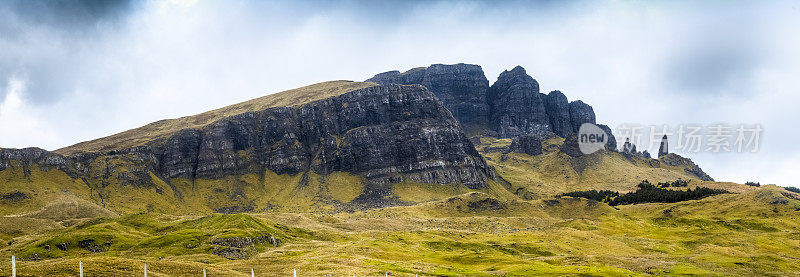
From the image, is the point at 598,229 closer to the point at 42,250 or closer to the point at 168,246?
the point at 168,246

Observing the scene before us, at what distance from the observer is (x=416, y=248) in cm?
13888

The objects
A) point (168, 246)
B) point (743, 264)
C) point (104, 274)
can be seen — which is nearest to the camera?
point (104, 274)

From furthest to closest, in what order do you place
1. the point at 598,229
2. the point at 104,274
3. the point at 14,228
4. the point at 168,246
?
the point at 598,229 < the point at 14,228 < the point at 168,246 < the point at 104,274

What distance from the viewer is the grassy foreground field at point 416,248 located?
85250 mm

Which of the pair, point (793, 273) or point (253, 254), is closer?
point (793, 273)

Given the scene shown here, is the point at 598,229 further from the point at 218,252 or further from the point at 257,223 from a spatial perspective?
the point at 218,252

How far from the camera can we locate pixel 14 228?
561 ft

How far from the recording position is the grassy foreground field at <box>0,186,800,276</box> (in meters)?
85.2

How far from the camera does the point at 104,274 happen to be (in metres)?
52.6

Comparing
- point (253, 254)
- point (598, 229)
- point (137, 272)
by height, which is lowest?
point (598, 229)

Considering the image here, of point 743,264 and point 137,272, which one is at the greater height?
point 137,272

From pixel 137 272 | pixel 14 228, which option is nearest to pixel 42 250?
pixel 14 228

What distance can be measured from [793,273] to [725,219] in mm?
109605

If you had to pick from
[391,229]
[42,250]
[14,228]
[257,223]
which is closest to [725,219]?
[391,229]
